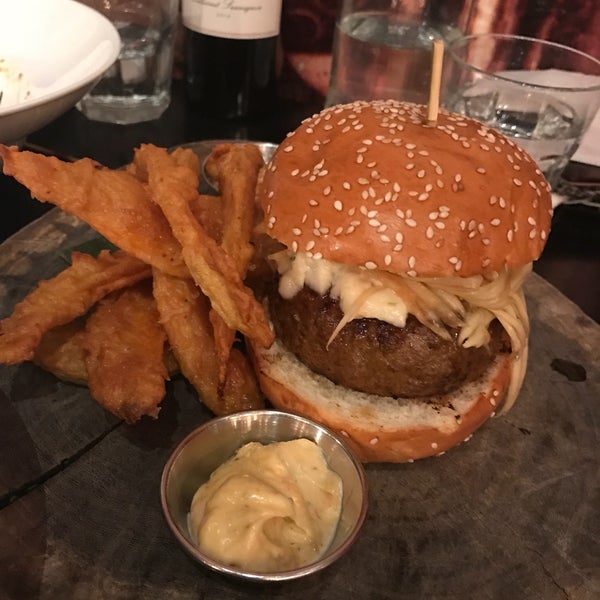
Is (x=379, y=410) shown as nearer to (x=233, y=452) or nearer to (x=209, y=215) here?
(x=233, y=452)

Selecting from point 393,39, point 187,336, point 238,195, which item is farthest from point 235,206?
point 393,39

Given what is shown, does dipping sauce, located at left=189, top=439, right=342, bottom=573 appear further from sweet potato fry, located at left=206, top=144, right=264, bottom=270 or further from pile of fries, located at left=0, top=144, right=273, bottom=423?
sweet potato fry, located at left=206, top=144, right=264, bottom=270

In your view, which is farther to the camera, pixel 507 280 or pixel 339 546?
pixel 507 280

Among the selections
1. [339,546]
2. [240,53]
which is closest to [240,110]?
[240,53]

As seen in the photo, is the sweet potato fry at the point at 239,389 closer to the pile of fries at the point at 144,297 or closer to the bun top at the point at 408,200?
the pile of fries at the point at 144,297

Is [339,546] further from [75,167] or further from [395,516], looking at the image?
[75,167]

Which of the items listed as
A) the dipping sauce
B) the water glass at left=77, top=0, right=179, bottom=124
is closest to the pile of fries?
the dipping sauce
